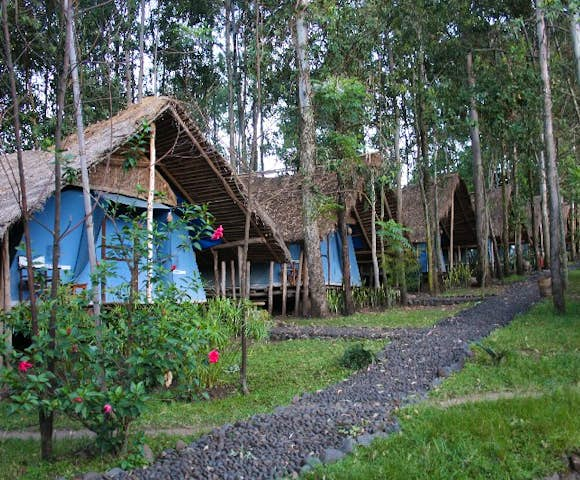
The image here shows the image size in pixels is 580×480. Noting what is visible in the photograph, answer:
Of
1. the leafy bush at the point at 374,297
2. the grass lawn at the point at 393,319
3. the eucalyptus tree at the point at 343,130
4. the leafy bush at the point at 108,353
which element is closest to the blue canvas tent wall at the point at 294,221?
the eucalyptus tree at the point at 343,130

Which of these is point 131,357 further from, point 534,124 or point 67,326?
point 534,124

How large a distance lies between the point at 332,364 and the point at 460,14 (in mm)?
10461

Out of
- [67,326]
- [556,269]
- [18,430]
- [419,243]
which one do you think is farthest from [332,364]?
[419,243]

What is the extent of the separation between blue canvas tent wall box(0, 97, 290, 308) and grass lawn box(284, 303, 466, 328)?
1.63 meters

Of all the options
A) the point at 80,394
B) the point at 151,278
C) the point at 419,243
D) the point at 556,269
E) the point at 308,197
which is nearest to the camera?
the point at 80,394

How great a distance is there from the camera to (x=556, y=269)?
9711 millimetres

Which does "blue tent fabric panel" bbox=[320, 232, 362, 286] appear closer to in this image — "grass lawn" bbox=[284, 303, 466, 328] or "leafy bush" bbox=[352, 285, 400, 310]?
"leafy bush" bbox=[352, 285, 400, 310]

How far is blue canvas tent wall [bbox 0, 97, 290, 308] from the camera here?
25.6 ft

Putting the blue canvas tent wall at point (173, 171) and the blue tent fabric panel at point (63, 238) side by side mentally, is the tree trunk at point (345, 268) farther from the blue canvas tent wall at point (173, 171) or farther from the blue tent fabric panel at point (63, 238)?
the blue tent fabric panel at point (63, 238)

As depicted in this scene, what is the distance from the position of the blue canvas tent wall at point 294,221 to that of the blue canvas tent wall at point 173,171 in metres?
1.40

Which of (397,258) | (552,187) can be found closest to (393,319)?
(397,258)

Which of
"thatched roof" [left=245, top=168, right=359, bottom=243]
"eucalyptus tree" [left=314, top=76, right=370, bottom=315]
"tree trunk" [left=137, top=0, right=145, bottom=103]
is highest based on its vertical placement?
"tree trunk" [left=137, top=0, right=145, bottom=103]

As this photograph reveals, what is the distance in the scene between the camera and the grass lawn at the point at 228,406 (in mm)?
3812

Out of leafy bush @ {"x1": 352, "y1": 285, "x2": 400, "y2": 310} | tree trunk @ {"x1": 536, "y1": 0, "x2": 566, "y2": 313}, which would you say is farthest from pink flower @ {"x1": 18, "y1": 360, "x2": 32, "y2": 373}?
leafy bush @ {"x1": 352, "y1": 285, "x2": 400, "y2": 310}
